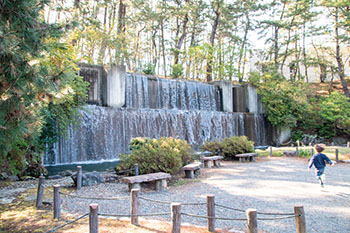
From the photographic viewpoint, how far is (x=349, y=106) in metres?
25.9

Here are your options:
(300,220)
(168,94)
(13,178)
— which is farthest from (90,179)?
(168,94)

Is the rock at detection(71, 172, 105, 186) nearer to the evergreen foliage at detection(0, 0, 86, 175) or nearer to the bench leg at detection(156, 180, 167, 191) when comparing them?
the bench leg at detection(156, 180, 167, 191)

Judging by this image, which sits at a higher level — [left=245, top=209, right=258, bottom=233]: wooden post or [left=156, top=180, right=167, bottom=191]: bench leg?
[left=245, top=209, right=258, bottom=233]: wooden post

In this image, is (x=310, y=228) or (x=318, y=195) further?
(x=318, y=195)

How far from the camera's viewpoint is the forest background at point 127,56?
4344 mm

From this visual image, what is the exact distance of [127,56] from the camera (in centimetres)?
2620

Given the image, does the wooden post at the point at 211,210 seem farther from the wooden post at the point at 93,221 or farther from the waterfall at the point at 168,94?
the waterfall at the point at 168,94

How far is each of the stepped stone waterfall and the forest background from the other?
173 cm

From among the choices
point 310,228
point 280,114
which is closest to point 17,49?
point 310,228

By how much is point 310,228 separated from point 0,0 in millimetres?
5914

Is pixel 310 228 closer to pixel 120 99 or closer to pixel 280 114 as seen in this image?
pixel 120 99

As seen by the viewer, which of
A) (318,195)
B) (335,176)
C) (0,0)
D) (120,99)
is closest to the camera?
(0,0)

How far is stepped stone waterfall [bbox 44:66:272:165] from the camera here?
15859 millimetres

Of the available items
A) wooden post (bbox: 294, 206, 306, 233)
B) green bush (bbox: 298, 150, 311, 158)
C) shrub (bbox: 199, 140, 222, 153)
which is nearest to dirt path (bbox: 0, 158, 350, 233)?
wooden post (bbox: 294, 206, 306, 233)
